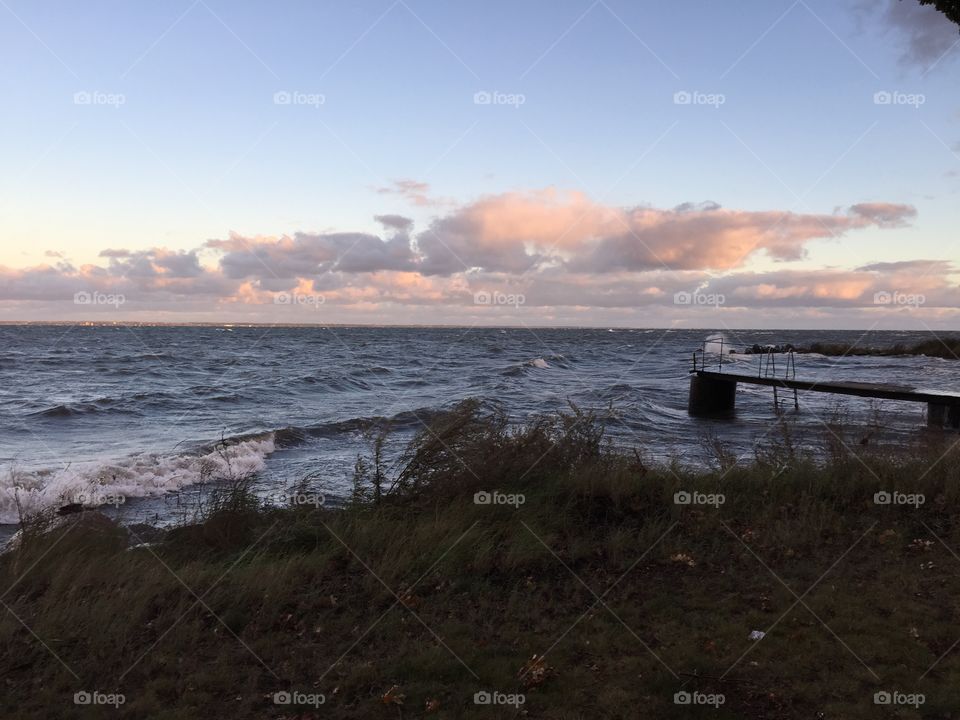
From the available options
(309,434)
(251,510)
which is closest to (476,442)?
(251,510)

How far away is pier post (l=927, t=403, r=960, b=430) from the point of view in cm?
2106

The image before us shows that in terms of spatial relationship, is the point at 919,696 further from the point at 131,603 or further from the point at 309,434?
the point at 309,434

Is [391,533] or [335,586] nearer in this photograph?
[335,586]

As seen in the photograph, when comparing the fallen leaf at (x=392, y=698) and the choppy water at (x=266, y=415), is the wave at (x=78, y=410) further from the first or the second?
the fallen leaf at (x=392, y=698)

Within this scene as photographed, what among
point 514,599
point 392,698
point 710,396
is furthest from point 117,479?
point 710,396

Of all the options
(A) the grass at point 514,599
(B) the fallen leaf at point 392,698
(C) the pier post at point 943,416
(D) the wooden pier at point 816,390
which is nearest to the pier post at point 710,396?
(D) the wooden pier at point 816,390

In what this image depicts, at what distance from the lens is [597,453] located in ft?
33.0

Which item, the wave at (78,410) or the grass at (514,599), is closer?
the grass at (514,599)

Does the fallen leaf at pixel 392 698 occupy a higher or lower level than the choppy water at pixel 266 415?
higher

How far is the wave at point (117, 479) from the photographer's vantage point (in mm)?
12086

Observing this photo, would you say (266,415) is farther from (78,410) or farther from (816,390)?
(816,390)

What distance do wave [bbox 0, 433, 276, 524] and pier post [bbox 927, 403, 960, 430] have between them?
2089 centimetres

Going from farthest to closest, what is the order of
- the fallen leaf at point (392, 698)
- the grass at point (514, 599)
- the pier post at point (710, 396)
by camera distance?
the pier post at point (710, 396) → the grass at point (514, 599) → the fallen leaf at point (392, 698)

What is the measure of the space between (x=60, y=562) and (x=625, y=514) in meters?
6.21
